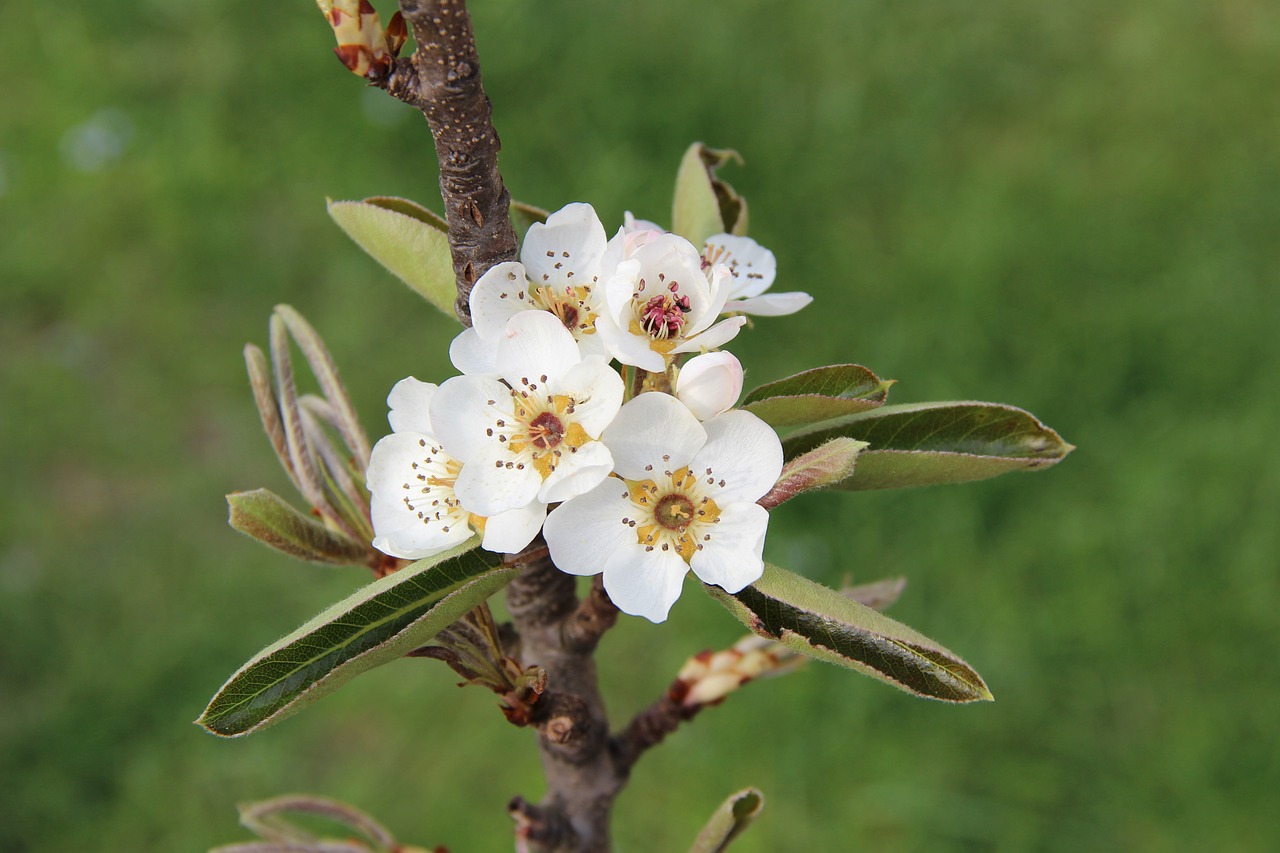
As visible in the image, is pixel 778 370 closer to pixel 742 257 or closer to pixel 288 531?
pixel 742 257

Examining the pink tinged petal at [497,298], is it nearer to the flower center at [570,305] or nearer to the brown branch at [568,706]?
the flower center at [570,305]

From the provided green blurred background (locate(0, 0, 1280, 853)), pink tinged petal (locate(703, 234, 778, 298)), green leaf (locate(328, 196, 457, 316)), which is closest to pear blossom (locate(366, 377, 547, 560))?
green leaf (locate(328, 196, 457, 316))

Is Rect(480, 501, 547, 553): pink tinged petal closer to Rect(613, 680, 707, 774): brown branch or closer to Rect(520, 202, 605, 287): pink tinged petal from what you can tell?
Rect(520, 202, 605, 287): pink tinged petal

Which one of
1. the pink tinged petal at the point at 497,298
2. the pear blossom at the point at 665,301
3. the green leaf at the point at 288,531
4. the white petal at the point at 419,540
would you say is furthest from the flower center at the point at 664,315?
the green leaf at the point at 288,531

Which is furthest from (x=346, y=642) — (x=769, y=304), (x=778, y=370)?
(x=778, y=370)

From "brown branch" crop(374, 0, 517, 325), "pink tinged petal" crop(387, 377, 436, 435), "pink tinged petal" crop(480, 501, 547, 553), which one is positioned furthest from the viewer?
"pink tinged petal" crop(387, 377, 436, 435)

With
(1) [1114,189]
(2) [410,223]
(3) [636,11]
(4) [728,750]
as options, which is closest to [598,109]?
(3) [636,11]
